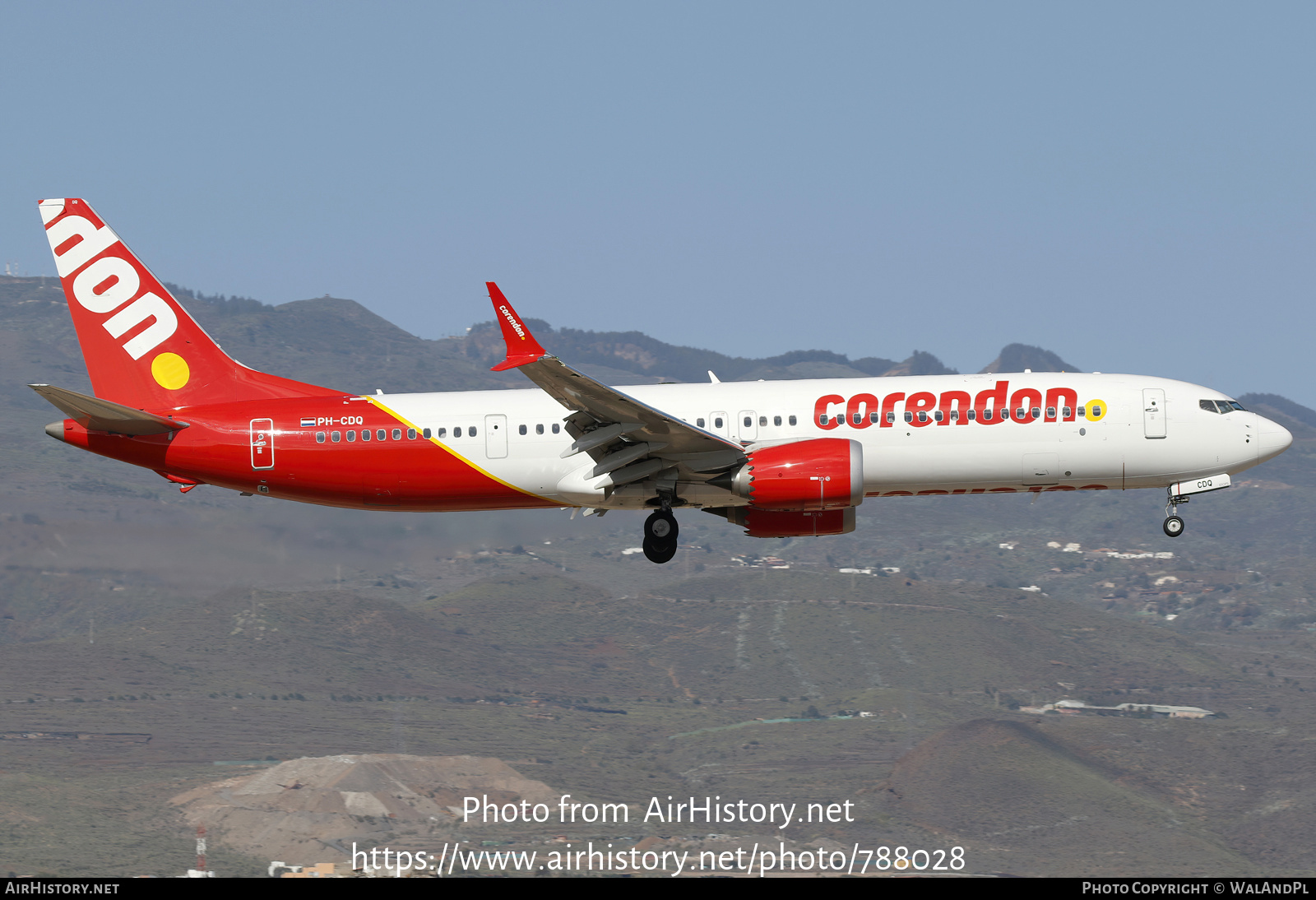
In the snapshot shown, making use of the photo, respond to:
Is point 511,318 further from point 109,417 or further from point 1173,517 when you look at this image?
point 1173,517

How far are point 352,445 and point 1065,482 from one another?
21885mm

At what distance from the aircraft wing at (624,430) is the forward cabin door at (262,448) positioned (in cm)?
920

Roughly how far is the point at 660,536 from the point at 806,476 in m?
5.42

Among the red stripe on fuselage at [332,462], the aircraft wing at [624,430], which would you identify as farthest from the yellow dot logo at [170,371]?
the aircraft wing at [624,430]

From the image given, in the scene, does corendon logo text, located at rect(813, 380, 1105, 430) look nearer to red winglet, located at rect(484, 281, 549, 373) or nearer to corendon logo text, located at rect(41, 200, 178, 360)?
red winglet, located at rect(484, 281, 549, 373)

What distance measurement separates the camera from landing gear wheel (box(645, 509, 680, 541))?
45.8m

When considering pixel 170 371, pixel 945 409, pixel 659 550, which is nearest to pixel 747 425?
pixel 659 550

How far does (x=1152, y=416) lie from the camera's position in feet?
151

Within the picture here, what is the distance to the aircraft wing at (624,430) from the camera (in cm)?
4125

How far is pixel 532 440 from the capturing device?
4550cm

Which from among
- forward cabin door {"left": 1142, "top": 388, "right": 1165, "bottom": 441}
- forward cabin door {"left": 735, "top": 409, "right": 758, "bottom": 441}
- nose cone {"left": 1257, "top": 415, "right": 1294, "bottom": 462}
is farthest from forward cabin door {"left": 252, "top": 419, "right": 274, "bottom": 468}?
nose cone {"left": 1257, "top": 415, "right": 1294, "bottom": 462}

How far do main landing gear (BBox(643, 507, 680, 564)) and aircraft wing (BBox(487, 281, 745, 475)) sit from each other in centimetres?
217
